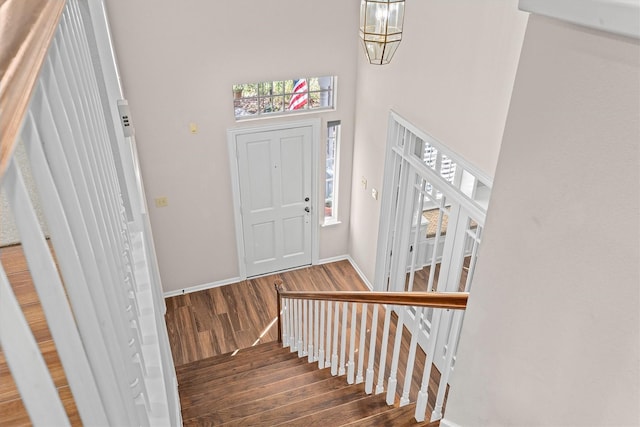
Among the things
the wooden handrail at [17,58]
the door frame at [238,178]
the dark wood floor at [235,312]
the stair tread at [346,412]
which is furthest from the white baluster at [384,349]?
the door frame at [238,178]

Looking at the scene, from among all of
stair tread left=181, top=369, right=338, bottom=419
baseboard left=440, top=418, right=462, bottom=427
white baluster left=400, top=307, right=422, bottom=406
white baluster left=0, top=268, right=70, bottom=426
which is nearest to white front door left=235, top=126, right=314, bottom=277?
stair tread left=181, top=369, right=338, bottom=419

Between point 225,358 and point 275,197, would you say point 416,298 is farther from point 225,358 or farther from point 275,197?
point 275,197

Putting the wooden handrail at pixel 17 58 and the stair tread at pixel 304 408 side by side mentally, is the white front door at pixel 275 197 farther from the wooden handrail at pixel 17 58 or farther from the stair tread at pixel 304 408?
the wooden handrail at pixel 17 58

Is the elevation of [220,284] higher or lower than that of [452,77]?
lower

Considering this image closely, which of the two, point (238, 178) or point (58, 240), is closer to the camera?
point (58, 240)

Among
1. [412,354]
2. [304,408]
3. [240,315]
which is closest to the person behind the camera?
[412,354]

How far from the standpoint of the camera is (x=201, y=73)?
5352 mm

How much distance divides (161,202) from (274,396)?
9.87ft

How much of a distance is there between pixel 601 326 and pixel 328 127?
532 centimetres

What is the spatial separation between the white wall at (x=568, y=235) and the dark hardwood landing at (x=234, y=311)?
472 cm

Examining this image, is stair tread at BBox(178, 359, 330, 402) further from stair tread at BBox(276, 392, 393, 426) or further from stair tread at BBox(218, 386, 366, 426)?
stair tread at BBox(276, 392, 393, 426)

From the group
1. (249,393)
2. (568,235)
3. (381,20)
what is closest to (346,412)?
(249,393)

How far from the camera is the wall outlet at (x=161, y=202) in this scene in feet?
19.1

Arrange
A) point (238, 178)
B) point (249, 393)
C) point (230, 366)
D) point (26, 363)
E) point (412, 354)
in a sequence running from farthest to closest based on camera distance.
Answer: point (238, 178) → point (230, 366) → point (249, 393) → point (412, 354) → point (26, 363)
